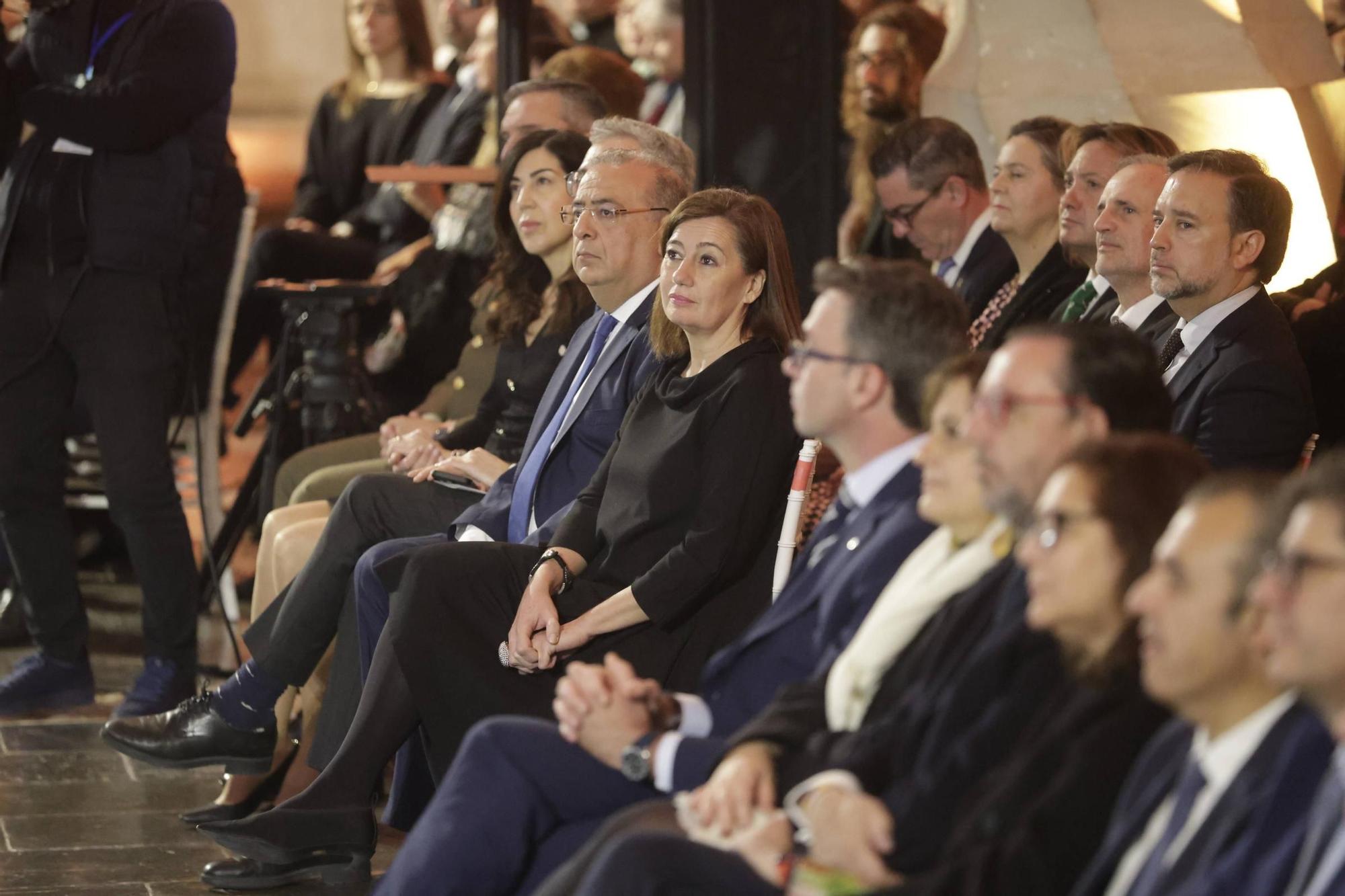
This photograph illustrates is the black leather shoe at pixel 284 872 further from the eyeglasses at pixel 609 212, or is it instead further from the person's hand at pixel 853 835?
the person's hand at pixel 853 835

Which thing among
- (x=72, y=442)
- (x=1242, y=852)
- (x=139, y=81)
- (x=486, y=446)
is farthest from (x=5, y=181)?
(x=1242, y=852)

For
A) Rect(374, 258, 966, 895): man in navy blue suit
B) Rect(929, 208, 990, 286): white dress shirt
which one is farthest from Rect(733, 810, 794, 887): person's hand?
Rect(929, 208, 990, 286): white dress shirt

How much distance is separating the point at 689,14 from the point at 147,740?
2.06m

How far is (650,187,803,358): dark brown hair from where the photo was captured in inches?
131

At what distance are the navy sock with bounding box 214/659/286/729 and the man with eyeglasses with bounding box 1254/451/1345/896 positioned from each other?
2560 millimetres

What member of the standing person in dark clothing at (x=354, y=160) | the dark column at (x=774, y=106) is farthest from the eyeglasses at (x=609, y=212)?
the standing person in dark clothing at (x=354, y=160)

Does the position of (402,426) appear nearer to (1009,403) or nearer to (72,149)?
(72,149)

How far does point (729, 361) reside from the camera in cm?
328

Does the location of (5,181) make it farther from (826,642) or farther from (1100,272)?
(826,642)

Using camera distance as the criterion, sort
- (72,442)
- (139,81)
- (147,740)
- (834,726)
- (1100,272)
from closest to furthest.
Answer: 1. (834,726)
2. (1100,272)
3. (147,740)
4. (139,81)
5. (72,442)

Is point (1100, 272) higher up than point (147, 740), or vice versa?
point (1100, 272)

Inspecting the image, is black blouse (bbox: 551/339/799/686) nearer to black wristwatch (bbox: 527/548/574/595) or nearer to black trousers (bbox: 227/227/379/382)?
black wristwatch (bbox: 527/548/574/595)

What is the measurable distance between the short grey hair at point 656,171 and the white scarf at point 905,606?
5.40 ft

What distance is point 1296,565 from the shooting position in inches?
67.2
